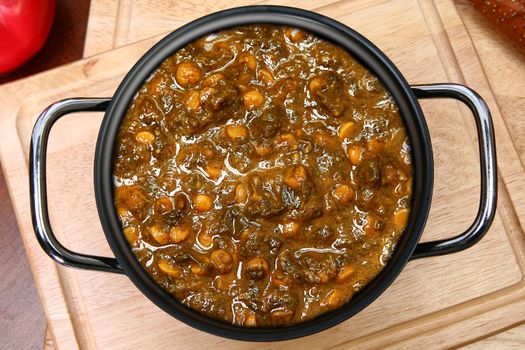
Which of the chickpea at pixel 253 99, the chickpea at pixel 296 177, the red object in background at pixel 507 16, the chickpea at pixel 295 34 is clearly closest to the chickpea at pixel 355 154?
the chickpea at pixel 296 177

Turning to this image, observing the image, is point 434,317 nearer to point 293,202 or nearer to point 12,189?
point 293,202

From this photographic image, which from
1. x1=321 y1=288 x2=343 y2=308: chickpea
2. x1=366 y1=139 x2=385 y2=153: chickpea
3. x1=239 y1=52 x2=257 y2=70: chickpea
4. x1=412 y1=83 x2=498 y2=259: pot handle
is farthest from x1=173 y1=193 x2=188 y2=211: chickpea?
x1=412 y1=83 x2=498 y2=259: pot handle

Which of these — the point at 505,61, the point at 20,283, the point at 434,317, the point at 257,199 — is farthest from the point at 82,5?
the point at 434,317

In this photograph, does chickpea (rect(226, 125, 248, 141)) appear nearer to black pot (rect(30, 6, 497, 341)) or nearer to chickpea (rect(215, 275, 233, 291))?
black pot (rect(30, 6, 497, 341))

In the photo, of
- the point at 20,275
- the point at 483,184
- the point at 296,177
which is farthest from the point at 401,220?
the point at 20,275

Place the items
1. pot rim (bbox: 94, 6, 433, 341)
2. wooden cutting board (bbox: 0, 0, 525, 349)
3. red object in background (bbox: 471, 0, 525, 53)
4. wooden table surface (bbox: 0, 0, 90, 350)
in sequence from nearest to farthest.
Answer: pot rim (bbox: 94, 6, 433, 341) → wooden cutting board (bbox: 0, 0, 525, 349) → red object in background (bbox: 471, 0, 525, 53) → wooden table surface (bbox: 0, 0, 90, 350)

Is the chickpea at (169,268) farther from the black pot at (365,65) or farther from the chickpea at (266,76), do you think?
the chickpea at (266,76)

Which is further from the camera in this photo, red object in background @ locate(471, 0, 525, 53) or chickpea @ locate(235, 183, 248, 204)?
red object in background @ locate(471, 0, 525, 53)
